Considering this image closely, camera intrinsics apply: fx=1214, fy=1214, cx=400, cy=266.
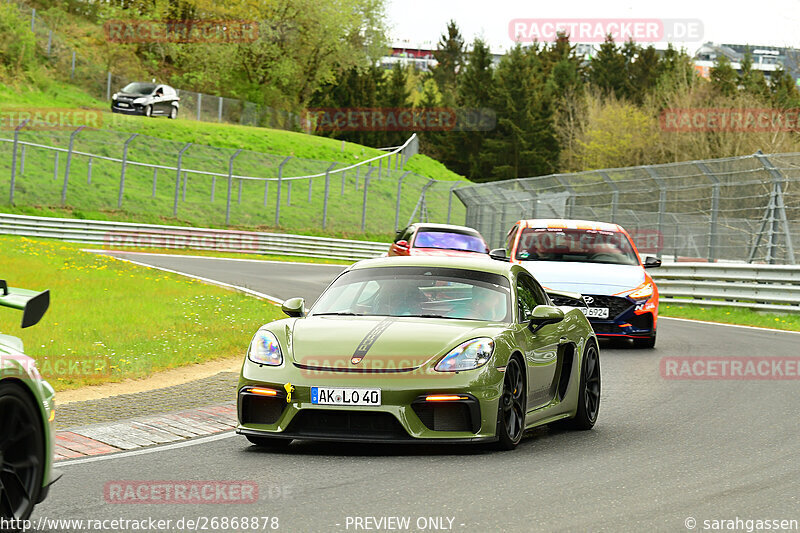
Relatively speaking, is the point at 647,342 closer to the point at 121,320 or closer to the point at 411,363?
the point at 121,320

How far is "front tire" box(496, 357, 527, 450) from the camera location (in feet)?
25.5

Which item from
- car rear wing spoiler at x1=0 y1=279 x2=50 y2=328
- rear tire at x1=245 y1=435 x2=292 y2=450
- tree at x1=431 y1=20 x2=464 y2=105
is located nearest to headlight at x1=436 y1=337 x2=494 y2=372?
rear tire at x1=245 y1=435 x2=292 y2=450

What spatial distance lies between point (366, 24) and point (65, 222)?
5170 centimetres

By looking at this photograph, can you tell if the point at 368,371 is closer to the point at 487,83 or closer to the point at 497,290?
the point at 497,290

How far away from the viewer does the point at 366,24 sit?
284 feet

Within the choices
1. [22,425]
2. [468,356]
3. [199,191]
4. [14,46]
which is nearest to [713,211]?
[468,356]

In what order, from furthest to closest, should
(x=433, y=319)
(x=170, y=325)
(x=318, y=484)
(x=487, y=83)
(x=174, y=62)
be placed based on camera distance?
(x=487, y=83) < (x=174, y=62) < (x=170, y=325) < (x=433, y=319) < (x=318, y=484)

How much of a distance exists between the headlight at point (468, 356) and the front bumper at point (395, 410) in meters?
0.06

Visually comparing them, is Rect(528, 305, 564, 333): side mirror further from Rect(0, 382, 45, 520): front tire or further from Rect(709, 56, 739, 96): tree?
Rect(709, 56, 739, 96): tree

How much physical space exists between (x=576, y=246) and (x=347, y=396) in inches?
388

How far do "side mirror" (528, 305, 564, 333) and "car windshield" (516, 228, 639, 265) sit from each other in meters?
7.96

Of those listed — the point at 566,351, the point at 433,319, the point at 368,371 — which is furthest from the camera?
the point at 566,351

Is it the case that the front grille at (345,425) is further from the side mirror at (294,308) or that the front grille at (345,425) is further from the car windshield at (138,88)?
the car windshield at (138,88)

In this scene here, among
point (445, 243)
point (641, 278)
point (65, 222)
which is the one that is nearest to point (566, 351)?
point (641, 278)
